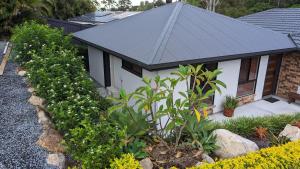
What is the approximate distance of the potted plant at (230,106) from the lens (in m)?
9.39

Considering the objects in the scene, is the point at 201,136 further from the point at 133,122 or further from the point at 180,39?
the point at 180,39

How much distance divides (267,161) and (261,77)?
7617mm

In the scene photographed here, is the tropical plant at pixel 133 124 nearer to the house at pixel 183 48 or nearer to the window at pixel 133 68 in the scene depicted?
the house at pixel 183 48

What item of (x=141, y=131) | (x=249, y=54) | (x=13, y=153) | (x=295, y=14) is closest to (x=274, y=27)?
(x=295, y=14)

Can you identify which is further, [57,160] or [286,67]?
[286,67]

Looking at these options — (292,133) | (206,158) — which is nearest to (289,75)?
(292,133)

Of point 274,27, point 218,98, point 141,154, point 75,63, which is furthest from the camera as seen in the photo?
point 274,27

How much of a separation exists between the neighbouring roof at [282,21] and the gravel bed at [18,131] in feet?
34.6

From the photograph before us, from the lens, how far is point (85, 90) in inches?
256

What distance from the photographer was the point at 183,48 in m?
7.87

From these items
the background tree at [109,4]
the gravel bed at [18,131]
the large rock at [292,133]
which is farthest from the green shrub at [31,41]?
the background tree at [109,4]

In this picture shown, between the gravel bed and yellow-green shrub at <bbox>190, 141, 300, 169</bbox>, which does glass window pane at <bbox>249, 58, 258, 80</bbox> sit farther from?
the gravel bed

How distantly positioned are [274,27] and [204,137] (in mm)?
10375

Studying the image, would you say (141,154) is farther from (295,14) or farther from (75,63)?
(295,14)
